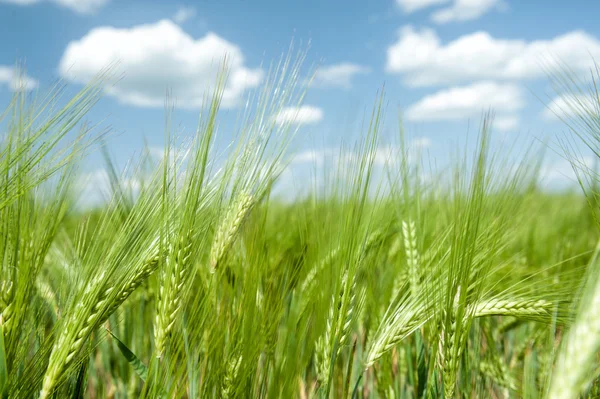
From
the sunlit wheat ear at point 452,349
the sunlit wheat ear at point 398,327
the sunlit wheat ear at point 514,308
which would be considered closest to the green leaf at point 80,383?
the sunlit wheat ear at point 398,327

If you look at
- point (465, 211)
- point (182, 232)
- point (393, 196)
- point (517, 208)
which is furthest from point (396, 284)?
point (182, 232)

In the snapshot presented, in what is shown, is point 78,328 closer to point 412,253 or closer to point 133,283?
point 133,283

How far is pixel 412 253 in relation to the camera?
156cm

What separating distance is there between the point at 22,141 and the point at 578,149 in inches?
56.8

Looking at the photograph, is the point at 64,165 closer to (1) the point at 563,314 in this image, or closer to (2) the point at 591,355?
(2) the point at 591,355

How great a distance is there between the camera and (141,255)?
49.5 inches

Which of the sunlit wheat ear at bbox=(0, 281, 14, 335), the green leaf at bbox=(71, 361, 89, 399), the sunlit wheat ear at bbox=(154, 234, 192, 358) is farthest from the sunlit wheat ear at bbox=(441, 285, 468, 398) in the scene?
the sunlit wheat ear at bbox=(0, 281, 14, 335)

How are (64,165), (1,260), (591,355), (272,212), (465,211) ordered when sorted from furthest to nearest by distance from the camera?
(272,212) → (64,165) → (465,211) → (1,260) → (591,355)

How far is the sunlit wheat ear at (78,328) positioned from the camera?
1.03 meters

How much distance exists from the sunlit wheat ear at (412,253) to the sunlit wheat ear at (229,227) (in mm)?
470

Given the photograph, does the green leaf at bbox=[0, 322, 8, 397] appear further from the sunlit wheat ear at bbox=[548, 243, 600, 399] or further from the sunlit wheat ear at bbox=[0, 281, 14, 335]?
the sunlit wheat ear at bbox=[548, 243, 600, 399]

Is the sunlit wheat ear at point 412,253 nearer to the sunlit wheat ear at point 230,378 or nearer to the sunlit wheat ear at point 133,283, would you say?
the sunlit wheat ear at point 230,378

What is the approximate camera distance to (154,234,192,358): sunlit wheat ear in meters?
1.13

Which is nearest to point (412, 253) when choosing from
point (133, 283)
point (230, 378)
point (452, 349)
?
point (452, 349)
